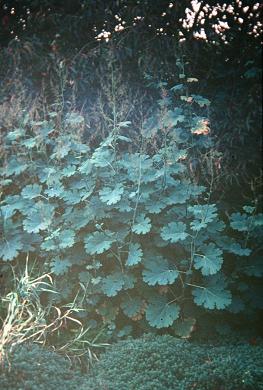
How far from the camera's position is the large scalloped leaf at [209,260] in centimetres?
422

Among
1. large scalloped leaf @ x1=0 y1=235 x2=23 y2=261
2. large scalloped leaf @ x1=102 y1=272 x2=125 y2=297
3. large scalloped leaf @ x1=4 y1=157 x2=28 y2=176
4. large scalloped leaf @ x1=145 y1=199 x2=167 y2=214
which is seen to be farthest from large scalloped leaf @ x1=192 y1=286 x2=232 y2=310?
large scalloped leaf @ x1=4 y1=157 x2=28 y2=176

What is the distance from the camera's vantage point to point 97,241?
4.46 meters

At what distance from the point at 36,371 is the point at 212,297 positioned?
4.84ft

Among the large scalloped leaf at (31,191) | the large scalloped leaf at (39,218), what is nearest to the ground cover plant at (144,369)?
the large scalloped leaf at (39,218)

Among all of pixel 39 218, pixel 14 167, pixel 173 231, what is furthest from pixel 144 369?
pixel 14 167

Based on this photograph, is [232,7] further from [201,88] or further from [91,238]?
[91,238]

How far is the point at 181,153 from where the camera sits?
180 inches

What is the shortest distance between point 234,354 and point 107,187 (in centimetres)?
165

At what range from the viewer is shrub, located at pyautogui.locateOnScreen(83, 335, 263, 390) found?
3658mm

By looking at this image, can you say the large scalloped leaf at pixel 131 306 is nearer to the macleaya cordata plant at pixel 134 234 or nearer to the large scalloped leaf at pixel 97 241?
the macleaya cordata plant at pixel 134 234

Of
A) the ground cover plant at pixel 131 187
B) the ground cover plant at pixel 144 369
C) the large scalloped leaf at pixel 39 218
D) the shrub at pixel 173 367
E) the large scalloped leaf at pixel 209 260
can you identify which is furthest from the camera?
the large scalloped leaf at pixel 39 218

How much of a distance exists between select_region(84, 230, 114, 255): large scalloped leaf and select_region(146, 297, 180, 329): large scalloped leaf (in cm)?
58

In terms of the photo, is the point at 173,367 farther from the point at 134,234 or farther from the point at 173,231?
the point at 134,234

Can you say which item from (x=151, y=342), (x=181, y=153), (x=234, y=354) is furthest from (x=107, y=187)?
(x=234, y=354)
